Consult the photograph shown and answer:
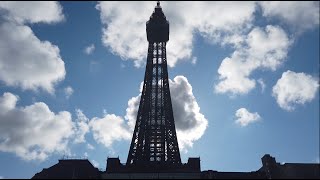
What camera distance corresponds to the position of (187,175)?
56562mm

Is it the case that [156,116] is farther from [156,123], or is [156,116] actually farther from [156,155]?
[156,155]

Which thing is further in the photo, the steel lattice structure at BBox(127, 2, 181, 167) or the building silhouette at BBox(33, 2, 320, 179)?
the steel lattice structure at BBox(127, 2, 181, 167)

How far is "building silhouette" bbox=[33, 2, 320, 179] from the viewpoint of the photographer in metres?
53.1

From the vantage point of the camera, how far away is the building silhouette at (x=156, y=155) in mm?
53094

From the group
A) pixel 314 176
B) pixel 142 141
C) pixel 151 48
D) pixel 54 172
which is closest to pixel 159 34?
pixel 151 48

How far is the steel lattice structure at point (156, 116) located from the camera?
67188 mm

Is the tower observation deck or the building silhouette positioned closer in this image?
the building silhouette

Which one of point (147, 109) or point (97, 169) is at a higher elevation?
point (147, 109)

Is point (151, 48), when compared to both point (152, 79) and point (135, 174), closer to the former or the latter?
point (152, 79)

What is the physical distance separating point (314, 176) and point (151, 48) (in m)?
42.1

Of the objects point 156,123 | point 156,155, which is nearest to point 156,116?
point 156,123

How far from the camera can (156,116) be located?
239 ft

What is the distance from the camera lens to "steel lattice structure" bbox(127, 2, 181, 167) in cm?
6719

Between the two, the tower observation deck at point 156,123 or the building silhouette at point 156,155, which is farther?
the tower observation deck at point 156,123
